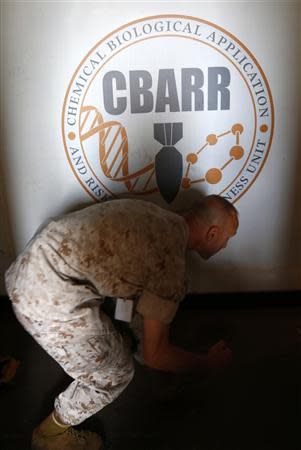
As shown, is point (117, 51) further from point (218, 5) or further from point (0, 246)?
point (0, 246)

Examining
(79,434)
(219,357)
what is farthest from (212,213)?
(79,434)

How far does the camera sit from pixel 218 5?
4.16 feet

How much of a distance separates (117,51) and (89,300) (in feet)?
2.44

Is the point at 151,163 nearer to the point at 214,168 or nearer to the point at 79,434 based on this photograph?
the point at 214,168

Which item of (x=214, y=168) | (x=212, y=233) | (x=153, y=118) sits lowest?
(x=212, y=233)

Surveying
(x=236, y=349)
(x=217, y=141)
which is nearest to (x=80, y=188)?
(x=217, y=141)

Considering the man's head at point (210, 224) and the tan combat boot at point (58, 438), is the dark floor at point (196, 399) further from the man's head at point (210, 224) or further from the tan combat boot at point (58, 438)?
the man's head at point (210, 224)

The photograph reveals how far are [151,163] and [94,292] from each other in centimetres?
51

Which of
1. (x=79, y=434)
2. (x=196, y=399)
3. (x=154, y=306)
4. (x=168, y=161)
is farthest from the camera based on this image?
(x=168, y=161)

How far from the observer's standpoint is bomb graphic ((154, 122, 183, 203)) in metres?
1.39

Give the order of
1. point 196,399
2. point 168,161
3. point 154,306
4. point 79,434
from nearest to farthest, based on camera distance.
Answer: point 154,306, point 79,434, point 196,399, point 168,161

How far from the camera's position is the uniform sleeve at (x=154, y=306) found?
3.60 ft

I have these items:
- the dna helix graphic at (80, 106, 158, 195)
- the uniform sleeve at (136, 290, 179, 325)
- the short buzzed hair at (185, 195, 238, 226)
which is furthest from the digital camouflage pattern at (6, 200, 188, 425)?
the dna helix graphic at (80, 106, 158, 195)

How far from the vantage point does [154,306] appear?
43.2 inches
